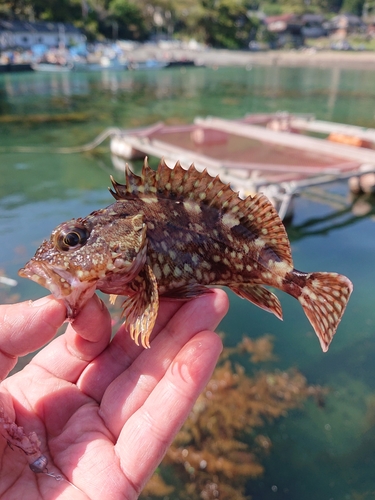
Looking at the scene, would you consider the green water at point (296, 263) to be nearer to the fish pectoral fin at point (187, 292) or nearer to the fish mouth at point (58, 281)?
the fish pectoral fin at point (187, 292)

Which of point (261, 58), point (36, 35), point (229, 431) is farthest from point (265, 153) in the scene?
point (261, 58)

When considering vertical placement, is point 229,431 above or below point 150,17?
below

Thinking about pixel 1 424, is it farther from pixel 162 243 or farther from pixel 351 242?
pixel 351 242

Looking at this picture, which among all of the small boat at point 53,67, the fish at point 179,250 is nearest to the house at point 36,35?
the small boat at point 53,67

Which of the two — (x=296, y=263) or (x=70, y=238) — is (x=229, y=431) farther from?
(x=296, y=263)

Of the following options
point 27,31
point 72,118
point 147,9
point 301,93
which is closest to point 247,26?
point 147,9

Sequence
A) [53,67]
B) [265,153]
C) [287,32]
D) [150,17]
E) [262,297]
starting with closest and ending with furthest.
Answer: [262,297], [265,153], [53,67], [150,17], [287,32]

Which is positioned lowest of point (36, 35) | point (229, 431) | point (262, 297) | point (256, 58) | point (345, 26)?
point (229, 431)
